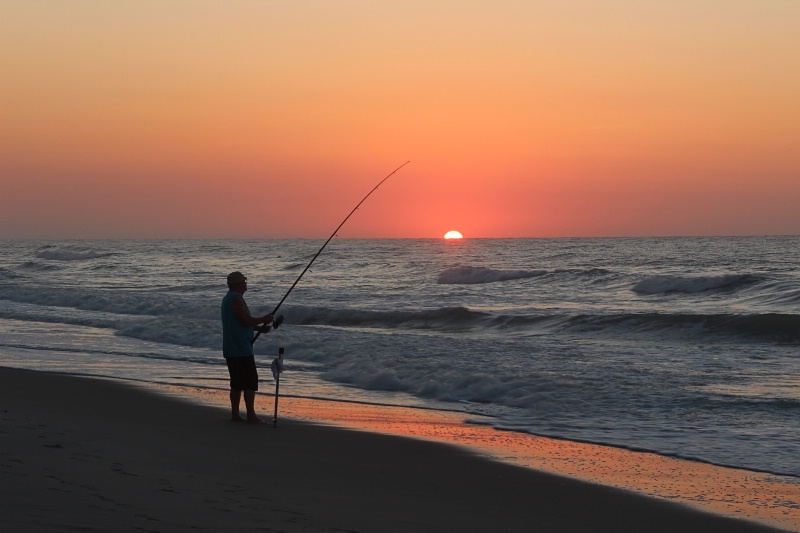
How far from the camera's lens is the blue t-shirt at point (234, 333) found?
7336mm

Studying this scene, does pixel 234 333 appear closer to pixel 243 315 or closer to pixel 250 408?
pixel 243 315

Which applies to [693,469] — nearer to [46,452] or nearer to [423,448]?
[423,448]

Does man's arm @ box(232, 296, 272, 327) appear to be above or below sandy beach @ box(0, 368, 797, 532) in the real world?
above

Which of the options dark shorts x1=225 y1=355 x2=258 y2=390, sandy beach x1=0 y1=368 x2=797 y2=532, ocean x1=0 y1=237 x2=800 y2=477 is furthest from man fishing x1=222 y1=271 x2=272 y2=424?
ocean x1=0 y1=237 x2=800 y2=477

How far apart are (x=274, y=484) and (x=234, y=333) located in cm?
245

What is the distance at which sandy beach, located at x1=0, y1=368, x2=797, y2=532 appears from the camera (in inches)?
160

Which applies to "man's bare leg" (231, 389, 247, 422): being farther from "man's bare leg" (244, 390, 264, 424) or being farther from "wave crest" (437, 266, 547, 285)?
"wave crest" (437, 266, 547, 285)

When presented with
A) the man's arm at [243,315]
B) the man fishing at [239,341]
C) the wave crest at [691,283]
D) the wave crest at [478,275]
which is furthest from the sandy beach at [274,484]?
the wave crest at [478,275]

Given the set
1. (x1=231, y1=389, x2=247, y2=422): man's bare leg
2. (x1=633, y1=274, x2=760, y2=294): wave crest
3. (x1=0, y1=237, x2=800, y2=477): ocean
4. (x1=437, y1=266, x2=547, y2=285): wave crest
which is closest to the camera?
(x1=231, y1=389, x2=247, y2=422): man's bare leg

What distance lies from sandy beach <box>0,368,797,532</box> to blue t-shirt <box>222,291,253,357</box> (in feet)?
1.98

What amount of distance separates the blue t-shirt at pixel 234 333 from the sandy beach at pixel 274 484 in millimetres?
604

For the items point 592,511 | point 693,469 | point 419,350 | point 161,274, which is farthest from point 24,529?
point 161,274

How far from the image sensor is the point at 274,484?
200 inches

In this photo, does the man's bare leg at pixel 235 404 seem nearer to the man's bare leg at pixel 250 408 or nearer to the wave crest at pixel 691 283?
the man's bare leg at pixel 250 408
